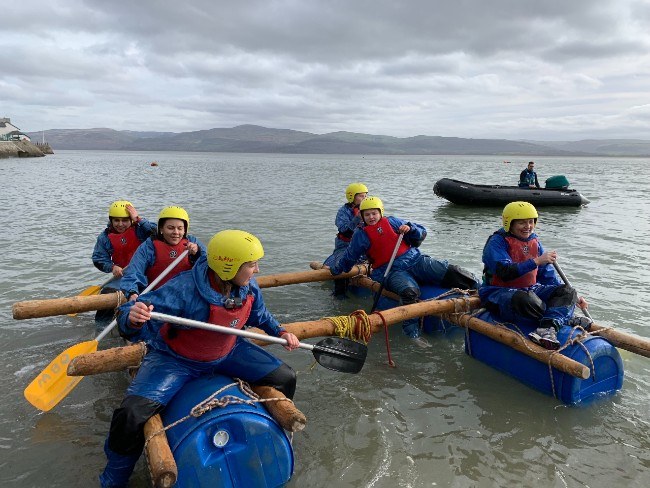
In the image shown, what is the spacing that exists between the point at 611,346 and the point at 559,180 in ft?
70.3

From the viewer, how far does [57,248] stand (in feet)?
42.2

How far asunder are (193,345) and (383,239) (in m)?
4.21

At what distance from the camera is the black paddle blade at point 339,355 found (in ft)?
14.9

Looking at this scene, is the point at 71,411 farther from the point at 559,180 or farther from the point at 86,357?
the point at 559,180

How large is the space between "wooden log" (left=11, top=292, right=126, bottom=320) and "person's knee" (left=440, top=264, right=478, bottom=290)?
4560 millimetres

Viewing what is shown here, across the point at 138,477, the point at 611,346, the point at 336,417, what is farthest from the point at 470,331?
the point at 138,477

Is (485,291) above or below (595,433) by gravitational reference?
above

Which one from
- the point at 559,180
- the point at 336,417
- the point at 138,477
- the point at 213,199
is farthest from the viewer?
the point at 213,199

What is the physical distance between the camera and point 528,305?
207 inches

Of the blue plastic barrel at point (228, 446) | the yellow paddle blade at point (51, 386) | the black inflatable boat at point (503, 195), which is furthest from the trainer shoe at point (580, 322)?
the black inflatable boat at point (503, 195)

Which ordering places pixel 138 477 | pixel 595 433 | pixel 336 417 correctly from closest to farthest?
pixel 138 477, pixel 595 433, pixel 336 417

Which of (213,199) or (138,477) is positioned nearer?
(138,477)

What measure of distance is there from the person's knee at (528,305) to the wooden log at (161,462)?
3952mm

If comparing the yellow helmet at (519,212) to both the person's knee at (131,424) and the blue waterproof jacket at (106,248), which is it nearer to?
the person's knee at (131,424)
